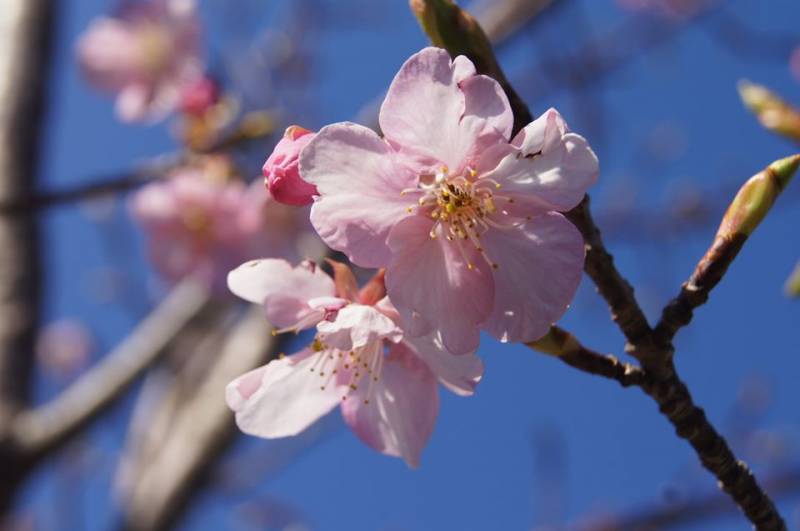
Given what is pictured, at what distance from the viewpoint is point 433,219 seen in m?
0.78

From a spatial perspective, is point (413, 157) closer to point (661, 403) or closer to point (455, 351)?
point (455, 351)

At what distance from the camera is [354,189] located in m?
0.73

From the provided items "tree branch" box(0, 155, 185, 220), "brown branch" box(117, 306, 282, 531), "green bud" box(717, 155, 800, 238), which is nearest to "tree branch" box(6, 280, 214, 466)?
"brown branch" box(117, 306, 282, 531)

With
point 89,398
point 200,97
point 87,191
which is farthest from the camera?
point 89,398

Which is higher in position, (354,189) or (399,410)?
(354,189)

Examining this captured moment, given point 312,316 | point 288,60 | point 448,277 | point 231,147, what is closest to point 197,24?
point 231,147

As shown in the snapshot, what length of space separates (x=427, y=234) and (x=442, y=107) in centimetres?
13

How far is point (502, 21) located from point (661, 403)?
5.84 feet

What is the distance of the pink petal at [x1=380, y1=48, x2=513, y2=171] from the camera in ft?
2.28

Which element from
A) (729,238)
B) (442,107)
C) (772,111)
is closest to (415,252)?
(442,107)

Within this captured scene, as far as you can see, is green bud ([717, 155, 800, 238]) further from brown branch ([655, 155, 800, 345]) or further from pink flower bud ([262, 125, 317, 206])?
pink flower bud ([262, 125, 317, 206])

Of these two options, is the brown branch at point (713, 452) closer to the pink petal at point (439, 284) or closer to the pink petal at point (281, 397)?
the pink petal at point (439, 284)

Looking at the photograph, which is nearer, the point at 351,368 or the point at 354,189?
the point at 354,189

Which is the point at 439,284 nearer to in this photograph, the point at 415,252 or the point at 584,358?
the point at 415,252
